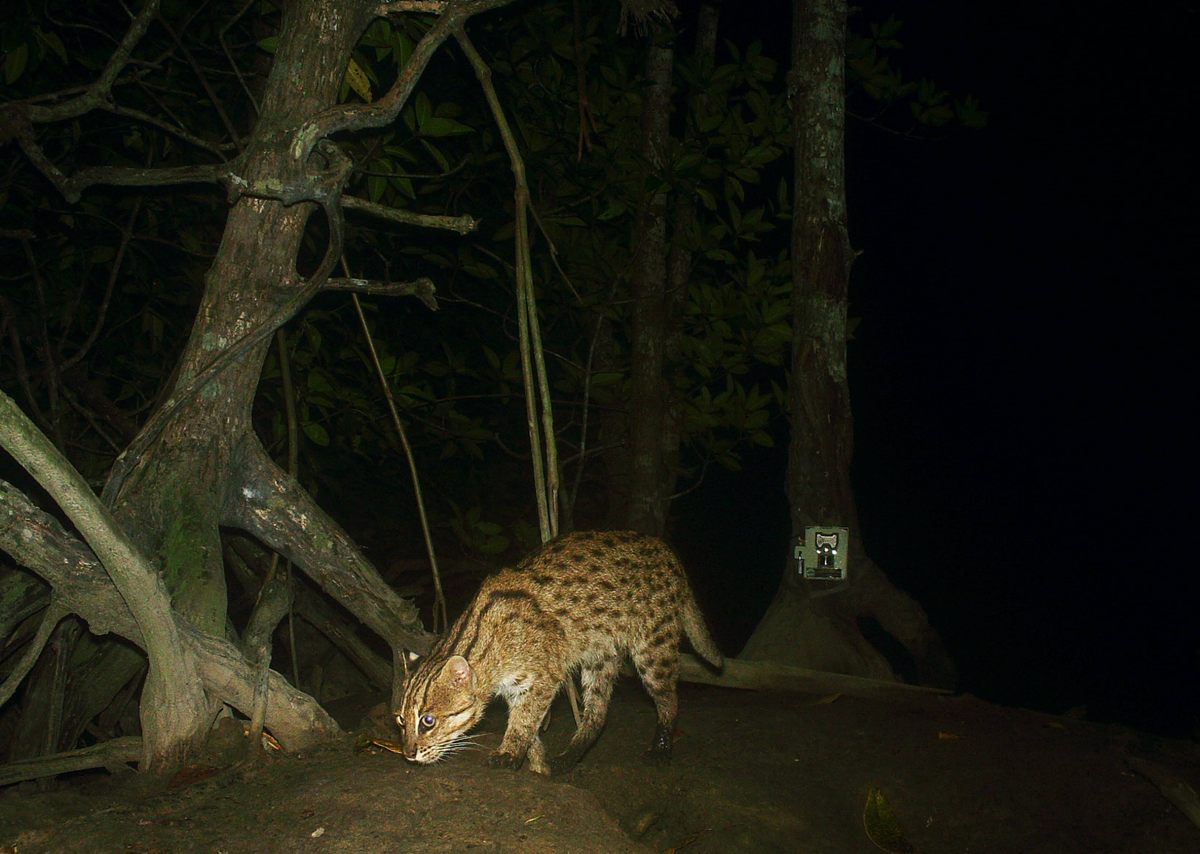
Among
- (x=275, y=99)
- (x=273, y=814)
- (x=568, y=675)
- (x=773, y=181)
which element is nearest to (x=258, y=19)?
(x=275, y=99)

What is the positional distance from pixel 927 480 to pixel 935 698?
673 centimetres

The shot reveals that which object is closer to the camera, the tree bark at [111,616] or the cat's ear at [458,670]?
the tree bark at [111,616]

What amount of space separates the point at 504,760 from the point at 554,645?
55 cm

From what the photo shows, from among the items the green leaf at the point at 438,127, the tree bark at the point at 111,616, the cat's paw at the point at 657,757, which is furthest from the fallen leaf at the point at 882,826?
the green leaf at the point at 438,127

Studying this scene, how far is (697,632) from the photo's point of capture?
18.9 feet

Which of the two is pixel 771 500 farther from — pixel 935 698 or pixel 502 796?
pixel 502 796

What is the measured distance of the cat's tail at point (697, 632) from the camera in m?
5.69

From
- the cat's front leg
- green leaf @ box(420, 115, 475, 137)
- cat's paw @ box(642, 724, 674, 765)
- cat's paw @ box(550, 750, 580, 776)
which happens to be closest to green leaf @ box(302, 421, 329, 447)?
green leaf @ box(420, 115, 475, 137)

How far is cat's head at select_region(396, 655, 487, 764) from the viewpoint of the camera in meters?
4.41

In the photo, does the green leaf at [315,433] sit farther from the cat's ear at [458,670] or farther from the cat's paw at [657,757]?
the cat's paw at [657,757]

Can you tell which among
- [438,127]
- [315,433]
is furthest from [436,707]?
[438,127]

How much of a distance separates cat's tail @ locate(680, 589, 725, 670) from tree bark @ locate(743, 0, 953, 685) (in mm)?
997

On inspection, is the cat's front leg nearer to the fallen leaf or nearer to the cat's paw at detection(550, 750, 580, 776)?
the cat's paw at detection(550, 750, 580, 776)

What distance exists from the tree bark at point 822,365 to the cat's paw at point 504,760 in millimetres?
2531
